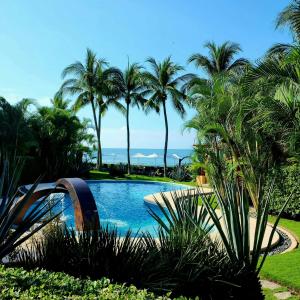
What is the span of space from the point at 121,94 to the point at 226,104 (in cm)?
1745

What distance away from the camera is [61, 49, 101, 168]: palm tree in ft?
98.1

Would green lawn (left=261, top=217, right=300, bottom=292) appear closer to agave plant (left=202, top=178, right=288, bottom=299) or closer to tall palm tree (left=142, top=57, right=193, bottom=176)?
agave plant (left=202, top=178, right=288, bottom=299)

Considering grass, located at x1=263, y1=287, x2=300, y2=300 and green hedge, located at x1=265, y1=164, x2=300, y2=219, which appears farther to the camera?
green hedge, located at x1=265, y1=164, x2=300, y2=219

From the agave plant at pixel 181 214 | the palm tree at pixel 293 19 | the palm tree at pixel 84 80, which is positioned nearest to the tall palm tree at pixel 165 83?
the palm tree at pixel 84 80

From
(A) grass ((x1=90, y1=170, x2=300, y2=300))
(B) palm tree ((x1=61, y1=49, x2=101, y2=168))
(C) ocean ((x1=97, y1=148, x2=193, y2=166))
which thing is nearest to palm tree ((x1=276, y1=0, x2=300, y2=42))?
(A) grass ((x1=90, y1=170, x2=300, y2=300))

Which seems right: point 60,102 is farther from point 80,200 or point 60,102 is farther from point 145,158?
point 145,158

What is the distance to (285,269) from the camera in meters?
6.45

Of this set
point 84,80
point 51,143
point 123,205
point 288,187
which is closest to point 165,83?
point 84,80

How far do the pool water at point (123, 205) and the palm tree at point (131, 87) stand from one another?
706cm

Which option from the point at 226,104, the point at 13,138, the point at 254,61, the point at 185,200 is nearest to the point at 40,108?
the point at 13,138

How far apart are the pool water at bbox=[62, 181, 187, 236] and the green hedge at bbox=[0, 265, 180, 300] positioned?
15.3ft

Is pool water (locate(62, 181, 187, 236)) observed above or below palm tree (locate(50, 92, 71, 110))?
below

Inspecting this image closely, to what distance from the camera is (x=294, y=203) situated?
11.6 metres

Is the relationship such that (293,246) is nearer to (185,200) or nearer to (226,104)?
(185,200)
